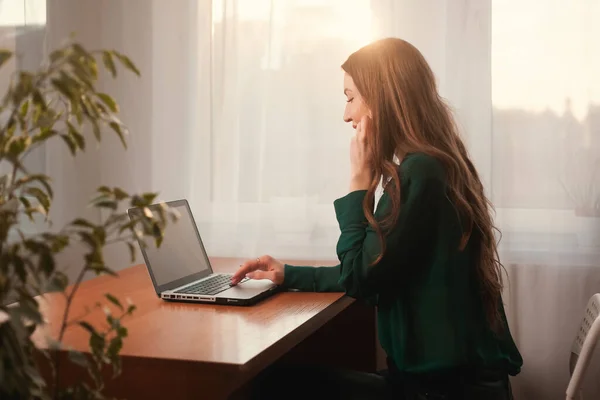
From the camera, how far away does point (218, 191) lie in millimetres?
2551

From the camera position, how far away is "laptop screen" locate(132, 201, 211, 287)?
172 cm

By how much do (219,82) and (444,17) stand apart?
726 mm

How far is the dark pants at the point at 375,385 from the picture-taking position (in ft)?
4.96

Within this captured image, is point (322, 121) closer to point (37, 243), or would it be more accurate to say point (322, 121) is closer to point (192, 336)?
point (192, 336)

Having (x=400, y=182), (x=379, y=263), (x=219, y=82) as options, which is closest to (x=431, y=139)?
(x=400, y=182)

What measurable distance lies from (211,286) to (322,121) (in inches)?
33.1

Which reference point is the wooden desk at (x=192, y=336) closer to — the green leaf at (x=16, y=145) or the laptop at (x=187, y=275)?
the laptop at (x=187, y=275)

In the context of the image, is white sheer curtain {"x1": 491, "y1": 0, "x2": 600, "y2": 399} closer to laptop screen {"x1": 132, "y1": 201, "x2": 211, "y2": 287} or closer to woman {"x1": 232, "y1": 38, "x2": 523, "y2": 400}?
woman {"x1": 232, "y1": 38, "x2": 523, "y2": 400}

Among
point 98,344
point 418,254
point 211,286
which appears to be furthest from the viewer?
point 211,286

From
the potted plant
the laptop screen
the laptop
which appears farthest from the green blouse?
the potted plant

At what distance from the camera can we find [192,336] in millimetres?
1328

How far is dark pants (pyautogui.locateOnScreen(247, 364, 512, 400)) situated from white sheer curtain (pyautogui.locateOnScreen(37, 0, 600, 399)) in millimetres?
775

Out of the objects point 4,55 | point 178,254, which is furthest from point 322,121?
point 4,55

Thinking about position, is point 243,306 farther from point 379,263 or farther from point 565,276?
point 565,276
